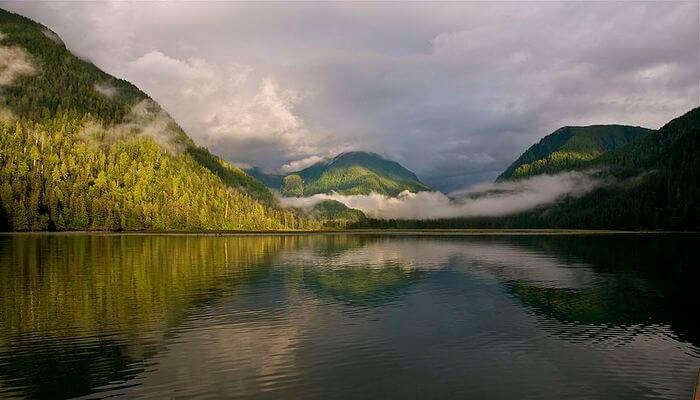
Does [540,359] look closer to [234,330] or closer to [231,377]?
[231,377]

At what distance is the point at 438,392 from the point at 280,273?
2909 inches

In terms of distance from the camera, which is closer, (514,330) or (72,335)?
(72,335)

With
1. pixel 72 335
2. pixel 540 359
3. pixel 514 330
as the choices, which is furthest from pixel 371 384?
pixel 72 335

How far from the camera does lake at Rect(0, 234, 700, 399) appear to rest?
115ft

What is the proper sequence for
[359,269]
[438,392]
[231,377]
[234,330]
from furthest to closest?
[359,269]
[234,330]
[231,377]
[438,392]

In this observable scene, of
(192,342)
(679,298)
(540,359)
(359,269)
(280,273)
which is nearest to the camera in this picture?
(540,359)

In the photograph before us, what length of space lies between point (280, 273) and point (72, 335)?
58790mm

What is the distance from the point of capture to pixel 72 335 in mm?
46969

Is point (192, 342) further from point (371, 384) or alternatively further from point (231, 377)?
point (371, 384)

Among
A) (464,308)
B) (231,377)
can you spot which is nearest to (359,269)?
(464,308)

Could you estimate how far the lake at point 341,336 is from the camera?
115 ft

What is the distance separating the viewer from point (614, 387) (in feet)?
118

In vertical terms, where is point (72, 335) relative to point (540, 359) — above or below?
above

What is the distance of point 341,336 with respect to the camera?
49.3 meters
